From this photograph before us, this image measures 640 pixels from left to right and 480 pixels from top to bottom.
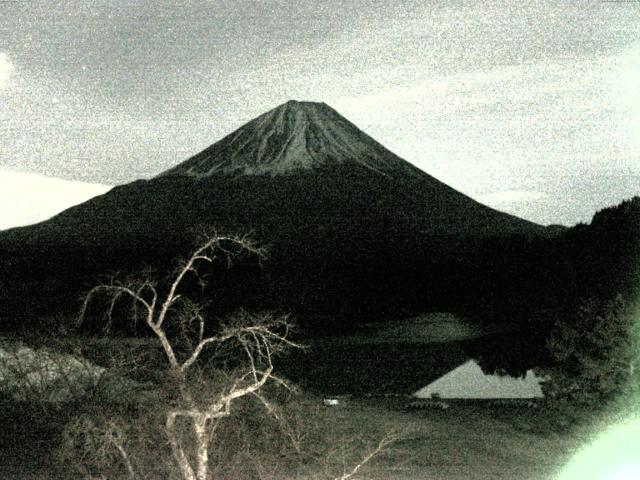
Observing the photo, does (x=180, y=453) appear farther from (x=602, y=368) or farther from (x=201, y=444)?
(x=602, y=368)

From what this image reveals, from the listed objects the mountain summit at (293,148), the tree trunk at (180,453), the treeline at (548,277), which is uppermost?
the mountain summit at (293,148)

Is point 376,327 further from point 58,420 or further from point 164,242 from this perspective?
point 164,242

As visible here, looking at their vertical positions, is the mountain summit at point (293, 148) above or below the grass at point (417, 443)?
above

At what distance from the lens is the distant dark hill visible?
212 ft

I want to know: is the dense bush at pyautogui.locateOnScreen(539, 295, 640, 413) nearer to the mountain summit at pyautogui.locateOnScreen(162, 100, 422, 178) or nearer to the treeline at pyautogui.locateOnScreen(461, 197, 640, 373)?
the treeline at pyautogui.locateOnScreen(461, 197, 640, 373)

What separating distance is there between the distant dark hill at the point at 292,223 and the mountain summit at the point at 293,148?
25 cm

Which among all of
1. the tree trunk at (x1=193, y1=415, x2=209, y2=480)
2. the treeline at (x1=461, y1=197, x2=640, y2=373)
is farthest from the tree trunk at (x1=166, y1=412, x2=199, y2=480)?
the treeline at (x1=461, y1=197, x2=640, y2=373)

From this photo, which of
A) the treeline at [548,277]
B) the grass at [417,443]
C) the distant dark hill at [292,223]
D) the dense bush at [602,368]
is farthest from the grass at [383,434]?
the distant dark hill at [292,223]

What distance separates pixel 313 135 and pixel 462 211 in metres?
32.2

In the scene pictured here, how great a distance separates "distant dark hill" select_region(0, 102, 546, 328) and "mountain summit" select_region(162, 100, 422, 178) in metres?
0.25

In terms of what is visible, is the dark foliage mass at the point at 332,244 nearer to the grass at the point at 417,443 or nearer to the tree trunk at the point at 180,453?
the tree trunk at the point at 180,453

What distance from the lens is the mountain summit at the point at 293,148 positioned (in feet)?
411

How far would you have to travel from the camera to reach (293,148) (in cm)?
12925

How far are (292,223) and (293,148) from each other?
88.1 ft
